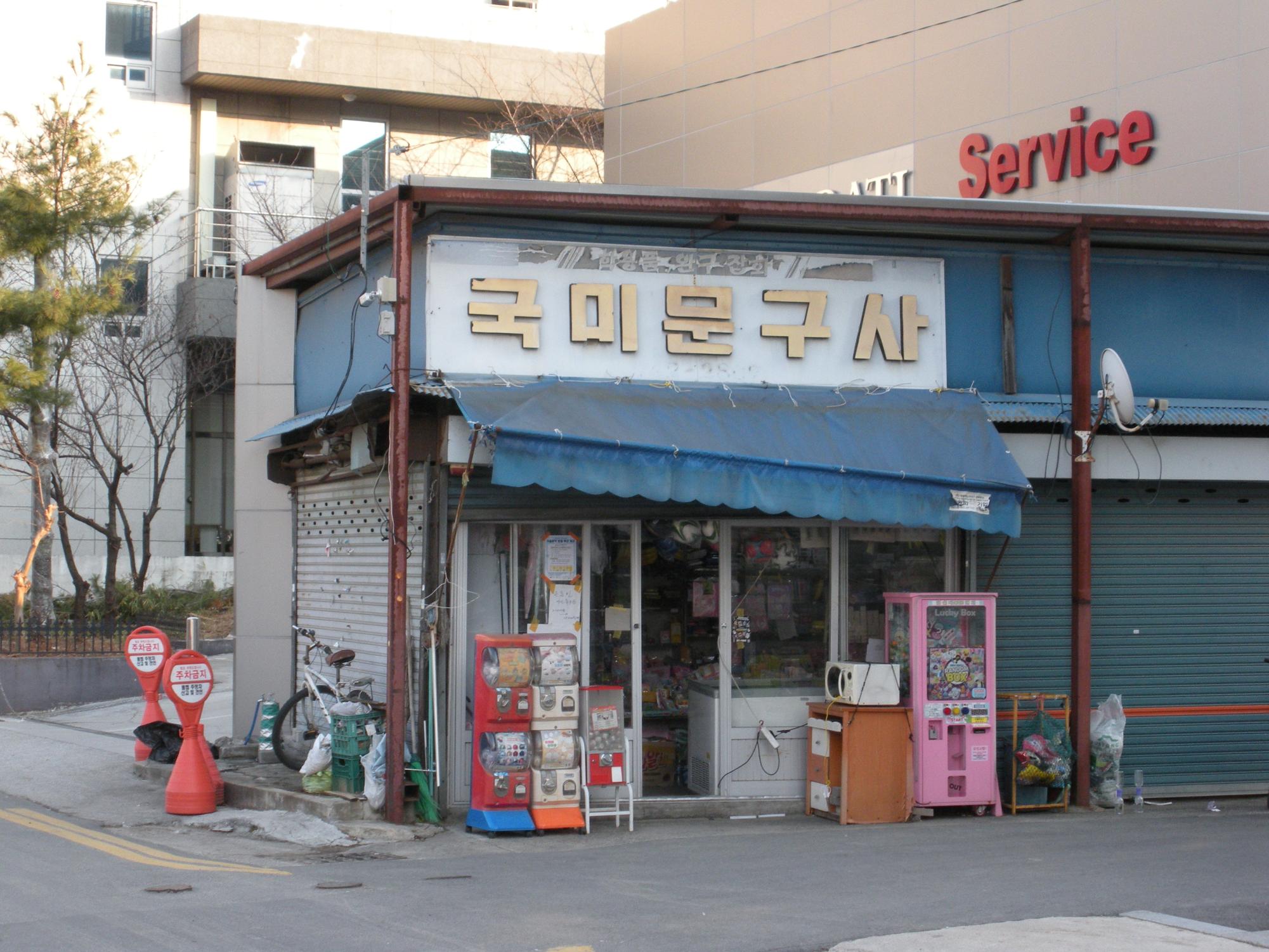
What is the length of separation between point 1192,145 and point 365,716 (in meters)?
11.8

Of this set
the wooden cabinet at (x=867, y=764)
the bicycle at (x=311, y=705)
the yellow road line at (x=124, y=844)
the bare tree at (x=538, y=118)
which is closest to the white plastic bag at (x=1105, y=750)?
the wooden cabinet at (x=867, y=764)

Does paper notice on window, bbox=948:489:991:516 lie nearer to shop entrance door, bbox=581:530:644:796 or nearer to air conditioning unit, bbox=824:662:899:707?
air conditioning unit, bbox=824:662:899:707

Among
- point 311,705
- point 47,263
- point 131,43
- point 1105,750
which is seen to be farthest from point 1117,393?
point 131,43

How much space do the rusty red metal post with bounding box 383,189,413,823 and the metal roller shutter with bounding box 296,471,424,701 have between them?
53 centimetres

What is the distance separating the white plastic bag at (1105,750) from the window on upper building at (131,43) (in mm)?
25567

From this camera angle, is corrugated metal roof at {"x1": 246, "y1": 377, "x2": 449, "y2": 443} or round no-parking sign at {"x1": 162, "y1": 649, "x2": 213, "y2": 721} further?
round no-parking sign at {"x1": 162, "y1": 649, "x2": 213, "y2": 721}

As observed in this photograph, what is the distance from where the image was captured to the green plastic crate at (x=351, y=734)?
1081 cm

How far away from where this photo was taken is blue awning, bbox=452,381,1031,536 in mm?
Answer: 10195

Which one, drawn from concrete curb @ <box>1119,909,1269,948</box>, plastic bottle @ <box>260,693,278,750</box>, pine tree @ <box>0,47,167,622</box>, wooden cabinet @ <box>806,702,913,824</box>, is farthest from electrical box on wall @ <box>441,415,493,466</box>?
pine tree @ <box>0,47,167,622</box>

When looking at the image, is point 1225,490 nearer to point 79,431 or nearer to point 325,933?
point 325,933

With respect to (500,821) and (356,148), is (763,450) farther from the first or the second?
(356,148)

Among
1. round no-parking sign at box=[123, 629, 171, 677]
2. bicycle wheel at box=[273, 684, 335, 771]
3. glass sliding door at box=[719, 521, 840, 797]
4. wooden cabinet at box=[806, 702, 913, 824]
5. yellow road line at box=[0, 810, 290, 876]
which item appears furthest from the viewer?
round no-parking sign at box=[123, 629, 171, 677]

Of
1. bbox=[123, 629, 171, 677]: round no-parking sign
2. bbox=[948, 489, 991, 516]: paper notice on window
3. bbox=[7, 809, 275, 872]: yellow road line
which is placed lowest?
bbox=[7, 809, 275, 872]: yellow road line

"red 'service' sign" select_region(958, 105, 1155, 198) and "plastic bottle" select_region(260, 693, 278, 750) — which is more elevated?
"red 'service' sign" select_region(958, 105, 1155, 198)
